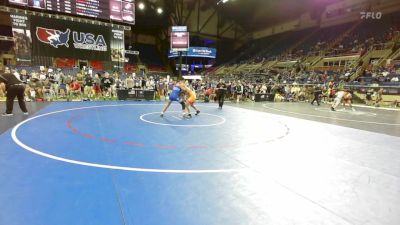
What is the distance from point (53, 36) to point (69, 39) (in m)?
1.07

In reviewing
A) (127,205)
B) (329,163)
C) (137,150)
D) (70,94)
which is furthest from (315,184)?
(70,94)

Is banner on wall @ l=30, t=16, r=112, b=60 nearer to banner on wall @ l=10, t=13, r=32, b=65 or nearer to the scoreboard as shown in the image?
banner on wall @ l=10, t=13, r=32, b=65

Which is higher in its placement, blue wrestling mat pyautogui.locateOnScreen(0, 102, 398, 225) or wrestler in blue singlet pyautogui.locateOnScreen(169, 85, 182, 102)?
wrestler in blue singlet pyautogui.locateOnScreen(169, 85, 182, 102)

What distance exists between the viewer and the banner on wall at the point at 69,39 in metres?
19.1

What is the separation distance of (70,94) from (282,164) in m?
16.0

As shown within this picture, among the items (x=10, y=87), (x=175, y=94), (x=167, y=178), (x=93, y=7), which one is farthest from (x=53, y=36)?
(x=167, y=178)

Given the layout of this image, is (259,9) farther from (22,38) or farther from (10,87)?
(10,87)

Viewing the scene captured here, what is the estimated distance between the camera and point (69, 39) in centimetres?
2003

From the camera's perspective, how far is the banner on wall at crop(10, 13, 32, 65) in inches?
702

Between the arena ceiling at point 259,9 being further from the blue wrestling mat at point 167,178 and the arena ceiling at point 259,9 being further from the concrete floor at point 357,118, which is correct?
the blue wrestling mat at point 167,178

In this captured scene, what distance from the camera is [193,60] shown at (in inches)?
1880

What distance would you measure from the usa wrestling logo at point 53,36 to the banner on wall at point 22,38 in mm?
741

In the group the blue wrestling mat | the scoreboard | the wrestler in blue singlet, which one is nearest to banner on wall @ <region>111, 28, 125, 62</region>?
the scoreboard

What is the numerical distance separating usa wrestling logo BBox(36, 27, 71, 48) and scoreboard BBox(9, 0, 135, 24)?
5.29 ft
